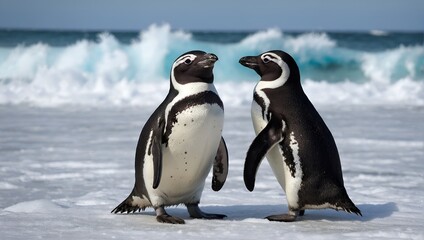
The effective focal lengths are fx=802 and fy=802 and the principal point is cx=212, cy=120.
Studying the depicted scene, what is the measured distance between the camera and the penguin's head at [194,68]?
4688mm

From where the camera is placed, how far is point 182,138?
4684 millimetres

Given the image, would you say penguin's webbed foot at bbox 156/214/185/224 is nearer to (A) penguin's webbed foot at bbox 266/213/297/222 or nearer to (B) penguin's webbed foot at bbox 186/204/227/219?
(B) penguin's webbed foot at bbox 186/204/227/219

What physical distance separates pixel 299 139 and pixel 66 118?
909 centimetres

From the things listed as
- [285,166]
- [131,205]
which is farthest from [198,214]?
[285,166]

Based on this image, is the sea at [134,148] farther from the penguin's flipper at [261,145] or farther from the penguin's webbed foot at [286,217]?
the penguin's flipper at [261,145]

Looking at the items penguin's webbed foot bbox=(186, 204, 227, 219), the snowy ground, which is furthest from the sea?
penguin's webbed foot bbox=(186, 204, 227, 219)

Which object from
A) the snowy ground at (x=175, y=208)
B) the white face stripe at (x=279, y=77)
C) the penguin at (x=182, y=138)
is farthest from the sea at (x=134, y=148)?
the white face stripe at (x=279, y=77)

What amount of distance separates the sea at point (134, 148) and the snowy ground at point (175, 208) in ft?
0.04

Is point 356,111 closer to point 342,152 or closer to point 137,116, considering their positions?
point 137,116

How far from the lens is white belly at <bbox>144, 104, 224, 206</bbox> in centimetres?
465

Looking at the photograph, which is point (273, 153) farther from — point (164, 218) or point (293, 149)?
point (164, 218)

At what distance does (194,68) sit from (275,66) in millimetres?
519

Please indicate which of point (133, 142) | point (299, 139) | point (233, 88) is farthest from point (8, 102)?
point (299, 139)

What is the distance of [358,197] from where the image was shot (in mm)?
6098
